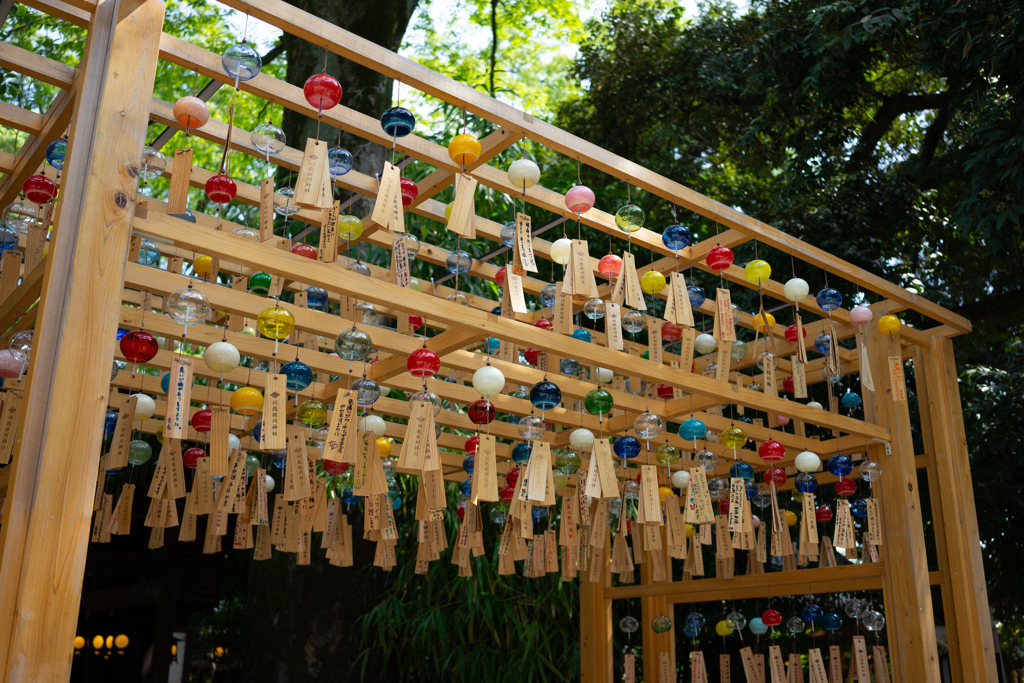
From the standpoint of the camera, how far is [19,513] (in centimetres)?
146

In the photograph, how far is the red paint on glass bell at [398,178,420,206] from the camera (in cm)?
259

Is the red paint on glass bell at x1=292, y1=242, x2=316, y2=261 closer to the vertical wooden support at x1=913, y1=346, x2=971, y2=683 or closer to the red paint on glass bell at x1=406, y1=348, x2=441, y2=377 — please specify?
the red paint on glass bell at x1=406, y1=348, x2=441, y2=377

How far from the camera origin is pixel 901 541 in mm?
3146

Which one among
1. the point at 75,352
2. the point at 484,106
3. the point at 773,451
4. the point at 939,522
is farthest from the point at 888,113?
the point at 75,352

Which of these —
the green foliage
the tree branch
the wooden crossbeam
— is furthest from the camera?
the tree branch

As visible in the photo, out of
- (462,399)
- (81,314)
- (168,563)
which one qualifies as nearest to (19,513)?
(81,314)

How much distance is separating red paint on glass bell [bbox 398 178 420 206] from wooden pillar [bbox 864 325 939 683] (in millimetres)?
1962

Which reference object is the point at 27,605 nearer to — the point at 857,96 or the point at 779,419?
the point at 779,419

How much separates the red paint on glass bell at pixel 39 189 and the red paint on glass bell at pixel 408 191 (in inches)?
38.0

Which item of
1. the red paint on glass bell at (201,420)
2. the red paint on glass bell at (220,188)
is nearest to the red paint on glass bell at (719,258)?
the red paint on glass bell at (220,188)

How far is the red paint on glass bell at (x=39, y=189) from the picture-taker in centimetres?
235

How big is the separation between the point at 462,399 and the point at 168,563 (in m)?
3.78

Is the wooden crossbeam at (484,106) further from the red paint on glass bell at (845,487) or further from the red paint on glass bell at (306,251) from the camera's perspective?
the red paint on glass bell at (845,487)

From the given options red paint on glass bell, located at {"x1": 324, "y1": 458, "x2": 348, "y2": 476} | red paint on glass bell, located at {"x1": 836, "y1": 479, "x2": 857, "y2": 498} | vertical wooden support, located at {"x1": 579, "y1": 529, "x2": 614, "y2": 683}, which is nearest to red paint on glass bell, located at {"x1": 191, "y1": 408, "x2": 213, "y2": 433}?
red paint on glass bell, located at {"x1": 324, "y1": 458, "x2": 348, "y2": 476}
